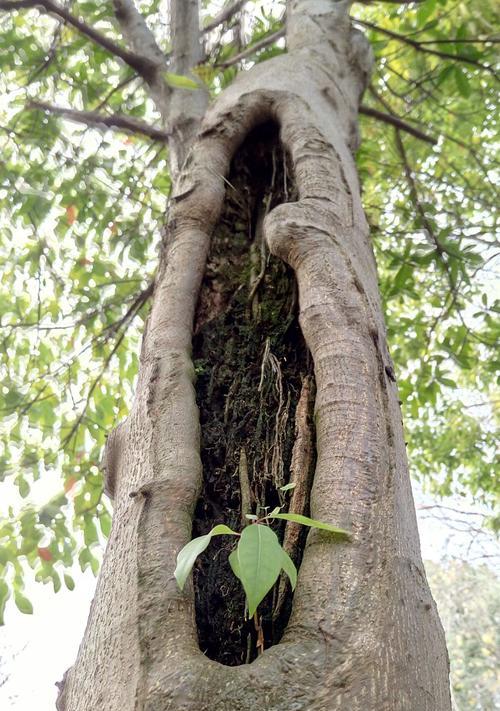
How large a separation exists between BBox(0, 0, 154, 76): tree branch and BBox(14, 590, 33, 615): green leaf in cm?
220

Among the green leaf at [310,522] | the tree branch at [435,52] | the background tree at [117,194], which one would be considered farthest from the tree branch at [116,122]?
the green leaf at [310,522]

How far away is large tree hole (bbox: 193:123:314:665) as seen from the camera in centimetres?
92

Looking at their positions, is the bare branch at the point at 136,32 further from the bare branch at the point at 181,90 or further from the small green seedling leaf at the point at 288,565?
the small green seedling leaf at the point at 288,565

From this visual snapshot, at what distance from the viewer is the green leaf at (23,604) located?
2221mm

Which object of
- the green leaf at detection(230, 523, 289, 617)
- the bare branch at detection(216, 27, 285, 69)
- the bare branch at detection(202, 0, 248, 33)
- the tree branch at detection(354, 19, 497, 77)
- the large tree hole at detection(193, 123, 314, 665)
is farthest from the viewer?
the bare branch at detection(202, 0, 248, 33)

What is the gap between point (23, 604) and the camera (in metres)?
2.26

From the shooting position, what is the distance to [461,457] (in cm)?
391

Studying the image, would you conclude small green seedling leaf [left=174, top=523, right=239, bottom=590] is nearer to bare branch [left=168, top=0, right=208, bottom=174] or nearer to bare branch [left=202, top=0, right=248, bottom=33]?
bare branch [left=168, top=0, right=208, bottom=174]

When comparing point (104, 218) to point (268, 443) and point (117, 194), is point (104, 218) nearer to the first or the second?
point (117, 194)

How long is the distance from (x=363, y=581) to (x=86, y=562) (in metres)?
2.12

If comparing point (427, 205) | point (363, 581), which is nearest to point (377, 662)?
point (363, 581)

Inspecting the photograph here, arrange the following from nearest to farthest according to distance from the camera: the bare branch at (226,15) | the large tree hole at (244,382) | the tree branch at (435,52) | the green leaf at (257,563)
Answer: the green leaf at (257,563) → the large tree hole at (244,382) → the tree branch at (435,52) → the bare branch at (226,15)

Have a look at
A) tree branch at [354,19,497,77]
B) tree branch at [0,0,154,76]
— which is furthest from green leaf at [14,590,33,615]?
tree branch at [354,19,497,77]

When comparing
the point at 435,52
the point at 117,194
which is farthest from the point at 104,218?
the point at 435,52
